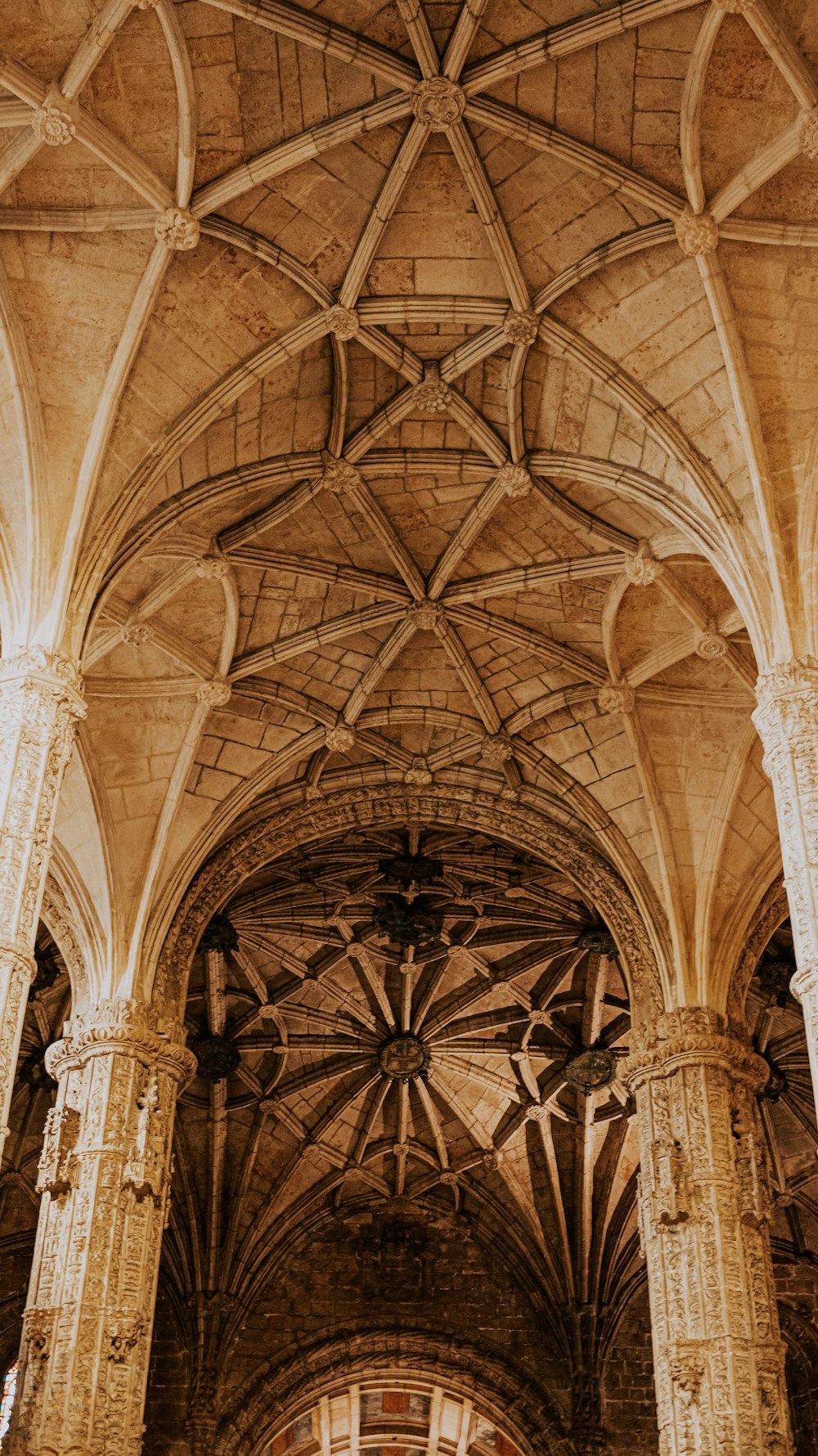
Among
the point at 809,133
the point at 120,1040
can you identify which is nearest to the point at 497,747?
the point at 120,1040

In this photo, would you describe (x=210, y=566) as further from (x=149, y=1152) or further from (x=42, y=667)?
(x=149, y=1152)

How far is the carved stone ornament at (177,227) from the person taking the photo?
15.5 meters

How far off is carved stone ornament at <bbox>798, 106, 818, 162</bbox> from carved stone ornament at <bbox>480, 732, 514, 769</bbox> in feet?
29.4

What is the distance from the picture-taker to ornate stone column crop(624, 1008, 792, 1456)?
55.4ft

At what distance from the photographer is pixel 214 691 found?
68.1 feet

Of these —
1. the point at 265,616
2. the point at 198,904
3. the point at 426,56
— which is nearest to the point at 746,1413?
the point at 198,904

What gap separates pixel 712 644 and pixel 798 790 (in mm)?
6121

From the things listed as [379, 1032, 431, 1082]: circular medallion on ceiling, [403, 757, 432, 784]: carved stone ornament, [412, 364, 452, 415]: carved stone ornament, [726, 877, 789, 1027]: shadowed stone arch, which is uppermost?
[379, 1032, 431, 1082]: circular medallion on ceiling

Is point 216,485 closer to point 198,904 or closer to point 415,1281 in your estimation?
point 198,904

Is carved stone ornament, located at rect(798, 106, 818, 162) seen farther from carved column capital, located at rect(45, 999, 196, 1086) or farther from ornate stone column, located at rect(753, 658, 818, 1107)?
carved column capital, located at rect(45, 999, 196, 1086)

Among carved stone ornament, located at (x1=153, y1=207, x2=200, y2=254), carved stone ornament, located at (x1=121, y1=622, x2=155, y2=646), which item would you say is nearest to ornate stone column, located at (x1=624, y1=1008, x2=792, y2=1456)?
carved stone ornament, located at (x1=121, y1=622, x2=155, y2=646)

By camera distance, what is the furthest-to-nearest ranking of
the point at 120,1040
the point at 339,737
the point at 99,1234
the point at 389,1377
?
the point at 389,1377 < the point at 339,737 < the point at 120,1040 < the point at 99,1234

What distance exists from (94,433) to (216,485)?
2.13 m

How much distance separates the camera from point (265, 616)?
20.8 meters
